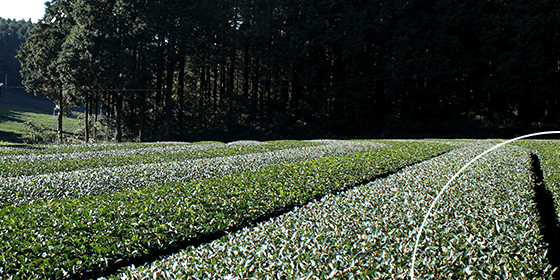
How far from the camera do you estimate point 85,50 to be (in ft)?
83.7

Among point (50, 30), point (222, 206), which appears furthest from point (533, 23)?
point (50, 30)

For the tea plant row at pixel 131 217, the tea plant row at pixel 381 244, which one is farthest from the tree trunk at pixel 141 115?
the tea plant row at pixel 381 244

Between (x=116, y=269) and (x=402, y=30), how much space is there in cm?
2774

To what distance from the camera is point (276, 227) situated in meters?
4.64

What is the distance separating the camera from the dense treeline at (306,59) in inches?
984

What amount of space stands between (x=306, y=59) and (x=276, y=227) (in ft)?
85.5

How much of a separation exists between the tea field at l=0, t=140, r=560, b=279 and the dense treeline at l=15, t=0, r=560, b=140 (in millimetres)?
19896

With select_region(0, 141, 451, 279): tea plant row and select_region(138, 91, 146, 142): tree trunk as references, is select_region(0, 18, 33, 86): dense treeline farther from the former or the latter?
select_region(0, 141, 451, 279): tea plant row

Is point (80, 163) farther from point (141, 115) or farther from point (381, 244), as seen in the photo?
point (141, 115)

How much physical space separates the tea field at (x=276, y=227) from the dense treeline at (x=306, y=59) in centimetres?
1990

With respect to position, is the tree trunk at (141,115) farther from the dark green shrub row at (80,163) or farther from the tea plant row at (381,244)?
the tea plant row at (381,244)

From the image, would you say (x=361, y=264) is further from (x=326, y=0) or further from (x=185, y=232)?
(x=326, y=0)

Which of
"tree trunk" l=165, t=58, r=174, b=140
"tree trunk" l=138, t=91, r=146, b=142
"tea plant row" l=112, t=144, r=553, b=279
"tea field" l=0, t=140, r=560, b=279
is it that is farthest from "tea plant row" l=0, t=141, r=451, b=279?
"tree trunk" l=165, t=58, r=174, b=140

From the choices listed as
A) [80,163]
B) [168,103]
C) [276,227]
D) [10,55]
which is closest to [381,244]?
[276,227]
